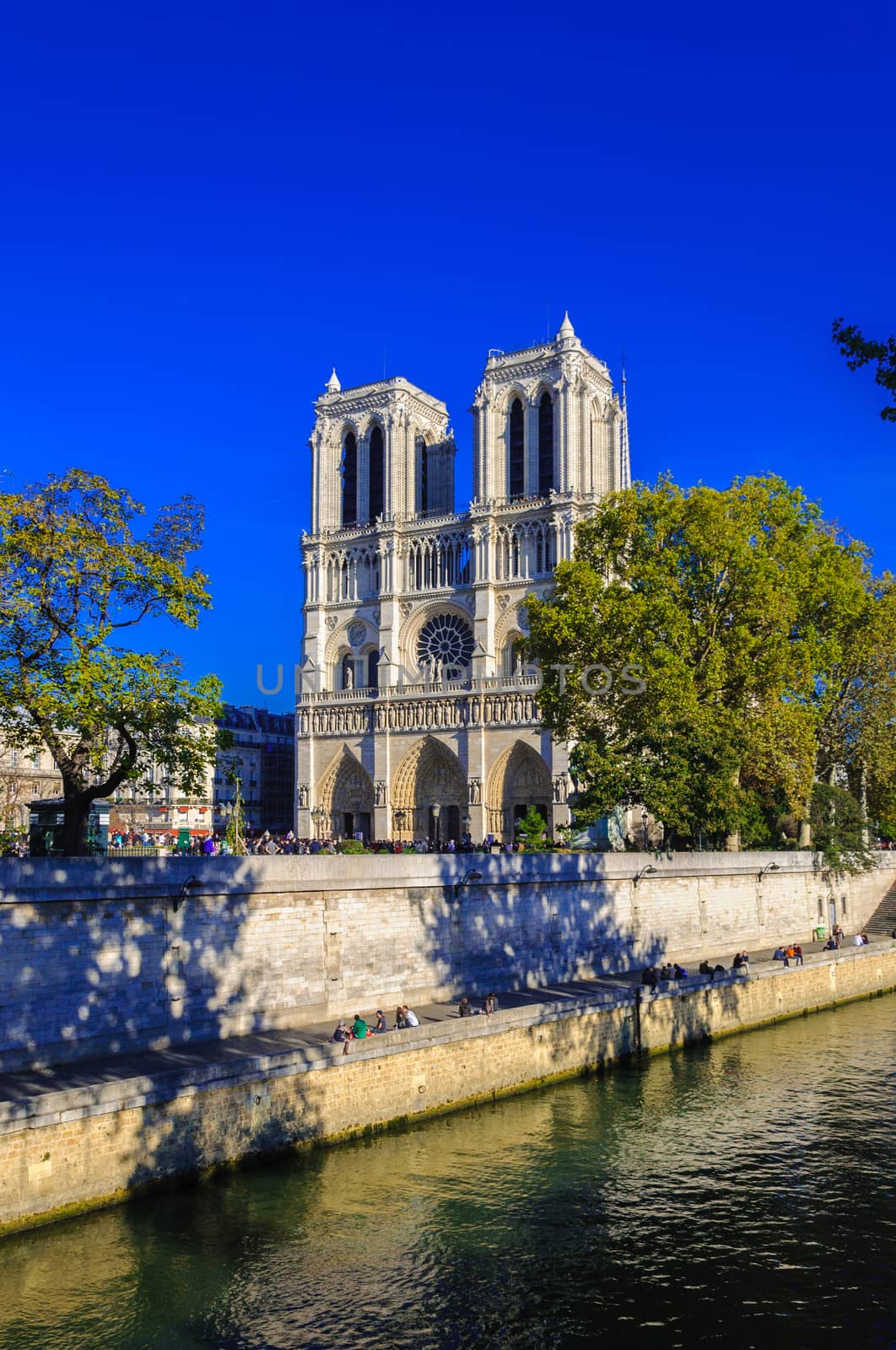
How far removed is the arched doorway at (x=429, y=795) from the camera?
64375 mm

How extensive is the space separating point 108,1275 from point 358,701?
178 feet

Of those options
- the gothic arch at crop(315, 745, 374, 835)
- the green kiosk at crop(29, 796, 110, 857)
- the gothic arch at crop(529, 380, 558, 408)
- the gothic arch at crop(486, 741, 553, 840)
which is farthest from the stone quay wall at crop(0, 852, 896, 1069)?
the gothic arch at crop(529, 380, 558, 408)

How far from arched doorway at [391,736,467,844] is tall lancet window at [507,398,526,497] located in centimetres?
1485

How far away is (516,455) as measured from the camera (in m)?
68.2

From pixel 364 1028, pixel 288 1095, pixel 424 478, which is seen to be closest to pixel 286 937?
pixel 364 1028

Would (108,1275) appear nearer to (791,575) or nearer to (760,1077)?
(760,1077)

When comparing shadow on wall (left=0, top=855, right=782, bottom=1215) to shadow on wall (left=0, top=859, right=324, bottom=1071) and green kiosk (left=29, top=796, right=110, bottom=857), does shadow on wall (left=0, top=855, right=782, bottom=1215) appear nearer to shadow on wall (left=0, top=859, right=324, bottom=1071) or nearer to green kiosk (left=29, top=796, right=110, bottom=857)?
shadow on wall (left=0, top=859, right=324, bottom=1071)

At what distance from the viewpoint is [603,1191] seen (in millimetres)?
16672

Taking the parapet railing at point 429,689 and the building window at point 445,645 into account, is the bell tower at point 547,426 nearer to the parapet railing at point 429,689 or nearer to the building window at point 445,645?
the building window at point 445,645

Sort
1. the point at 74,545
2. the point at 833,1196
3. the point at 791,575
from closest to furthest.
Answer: the point at 833,1196
the point at 74,545
the point at 791,575

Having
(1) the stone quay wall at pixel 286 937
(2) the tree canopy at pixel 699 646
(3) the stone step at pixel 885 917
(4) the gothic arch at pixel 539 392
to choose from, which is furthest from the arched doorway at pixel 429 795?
(1) the stone quay wall at pixel 286 937

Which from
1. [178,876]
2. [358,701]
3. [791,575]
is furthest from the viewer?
[358,701]

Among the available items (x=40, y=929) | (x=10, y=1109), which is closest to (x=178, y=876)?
(x=40, y=929)

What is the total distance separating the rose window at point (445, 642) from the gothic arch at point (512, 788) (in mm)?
6910
